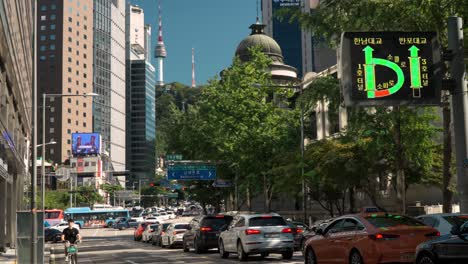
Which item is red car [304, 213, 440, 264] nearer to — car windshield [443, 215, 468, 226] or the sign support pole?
car windshield [443, 215, 468, 226]

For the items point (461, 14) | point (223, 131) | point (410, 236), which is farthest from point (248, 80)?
point (410, 236)

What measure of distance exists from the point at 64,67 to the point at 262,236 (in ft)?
528

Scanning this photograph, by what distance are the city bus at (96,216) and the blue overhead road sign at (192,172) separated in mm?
43109

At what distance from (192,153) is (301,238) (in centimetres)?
3161

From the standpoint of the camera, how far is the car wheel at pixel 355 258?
578 inches

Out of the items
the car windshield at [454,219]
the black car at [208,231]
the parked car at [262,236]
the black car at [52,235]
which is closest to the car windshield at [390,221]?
the car windshield at [454,219]

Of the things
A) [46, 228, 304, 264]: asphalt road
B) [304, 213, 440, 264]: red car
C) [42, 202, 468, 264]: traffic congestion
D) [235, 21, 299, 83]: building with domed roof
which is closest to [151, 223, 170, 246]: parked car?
[46, 228, 304, 264]: asphalt road

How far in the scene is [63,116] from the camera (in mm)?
172250

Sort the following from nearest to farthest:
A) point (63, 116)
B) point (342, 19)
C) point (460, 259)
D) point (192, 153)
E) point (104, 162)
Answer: point (460, 259) → point (342, 19) → point (192, 153) → point (63, 116) → point (104, 162)

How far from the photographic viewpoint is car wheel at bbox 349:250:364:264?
14.7 m

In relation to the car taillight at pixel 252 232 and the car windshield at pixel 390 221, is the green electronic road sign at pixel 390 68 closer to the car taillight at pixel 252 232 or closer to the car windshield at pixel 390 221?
the car windshield at pixel 390 221

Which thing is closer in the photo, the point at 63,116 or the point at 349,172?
the point at 349,172

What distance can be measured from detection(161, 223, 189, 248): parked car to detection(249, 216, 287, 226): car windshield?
12.8 meters

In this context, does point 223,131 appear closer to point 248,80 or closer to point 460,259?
point 248,80
